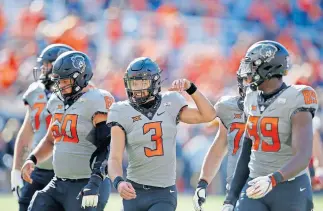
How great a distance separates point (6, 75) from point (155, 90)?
7288 mm

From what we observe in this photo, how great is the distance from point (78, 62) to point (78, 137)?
0.60 meters

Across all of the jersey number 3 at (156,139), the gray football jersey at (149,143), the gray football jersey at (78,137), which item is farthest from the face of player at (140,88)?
the gray football jersey at (78,137)

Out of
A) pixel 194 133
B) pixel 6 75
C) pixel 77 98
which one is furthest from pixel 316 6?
pixel 77 98

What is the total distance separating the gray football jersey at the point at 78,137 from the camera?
18.4 ft

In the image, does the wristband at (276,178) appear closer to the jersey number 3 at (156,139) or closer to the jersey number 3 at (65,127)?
the jersey number 3 at (156,139)

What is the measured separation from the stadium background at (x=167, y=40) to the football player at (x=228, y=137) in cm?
496

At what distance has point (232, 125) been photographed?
18.8 feet

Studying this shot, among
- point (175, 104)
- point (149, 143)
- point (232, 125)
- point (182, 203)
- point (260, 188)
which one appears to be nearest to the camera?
point (260, 188)

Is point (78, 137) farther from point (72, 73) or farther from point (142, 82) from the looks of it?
point (142, 82)

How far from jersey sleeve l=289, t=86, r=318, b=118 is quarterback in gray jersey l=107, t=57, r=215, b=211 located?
31.5 inches

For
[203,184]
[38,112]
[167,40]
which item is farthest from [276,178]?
[167,40]

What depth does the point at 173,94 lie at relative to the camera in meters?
5.38

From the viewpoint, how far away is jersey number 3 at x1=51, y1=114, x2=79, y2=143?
563 centimetres

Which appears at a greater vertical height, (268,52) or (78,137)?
(268,52)
